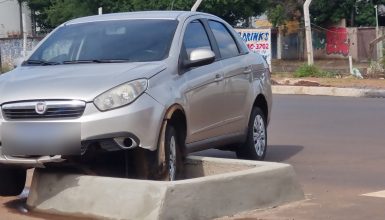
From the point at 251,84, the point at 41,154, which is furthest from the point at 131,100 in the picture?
the point at 251,84

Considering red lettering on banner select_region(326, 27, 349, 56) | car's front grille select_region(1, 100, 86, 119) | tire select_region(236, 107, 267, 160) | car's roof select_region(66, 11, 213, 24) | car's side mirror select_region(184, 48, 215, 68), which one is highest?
car's roof select_region(66, 11, 213, 24)

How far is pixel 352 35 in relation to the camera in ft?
179

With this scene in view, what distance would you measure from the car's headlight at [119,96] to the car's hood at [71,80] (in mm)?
48

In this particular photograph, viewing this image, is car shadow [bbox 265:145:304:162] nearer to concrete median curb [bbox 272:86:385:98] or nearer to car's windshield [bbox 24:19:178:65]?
car's windshield [bbox 24:19:178:65]

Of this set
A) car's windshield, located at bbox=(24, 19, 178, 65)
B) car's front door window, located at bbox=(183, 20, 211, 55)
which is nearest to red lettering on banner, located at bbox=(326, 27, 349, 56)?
car's front door window, located at bbox=(183, 20, 211, 55)

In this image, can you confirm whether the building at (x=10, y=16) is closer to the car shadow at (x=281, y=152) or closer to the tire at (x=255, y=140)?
the car shadow at (x=281, y=152)

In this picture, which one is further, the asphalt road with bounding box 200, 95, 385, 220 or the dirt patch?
the dirt patch

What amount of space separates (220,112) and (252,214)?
83.3 inches

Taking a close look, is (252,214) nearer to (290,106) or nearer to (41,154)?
(41,154)

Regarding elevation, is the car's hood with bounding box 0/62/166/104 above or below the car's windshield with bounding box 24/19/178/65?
below

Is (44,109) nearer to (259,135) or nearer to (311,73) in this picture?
(259,135)

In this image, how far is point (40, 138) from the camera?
806 centimetres

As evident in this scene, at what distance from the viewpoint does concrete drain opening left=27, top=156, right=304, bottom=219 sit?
764cm

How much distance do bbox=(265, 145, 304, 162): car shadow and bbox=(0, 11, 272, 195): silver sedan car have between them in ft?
1.83
